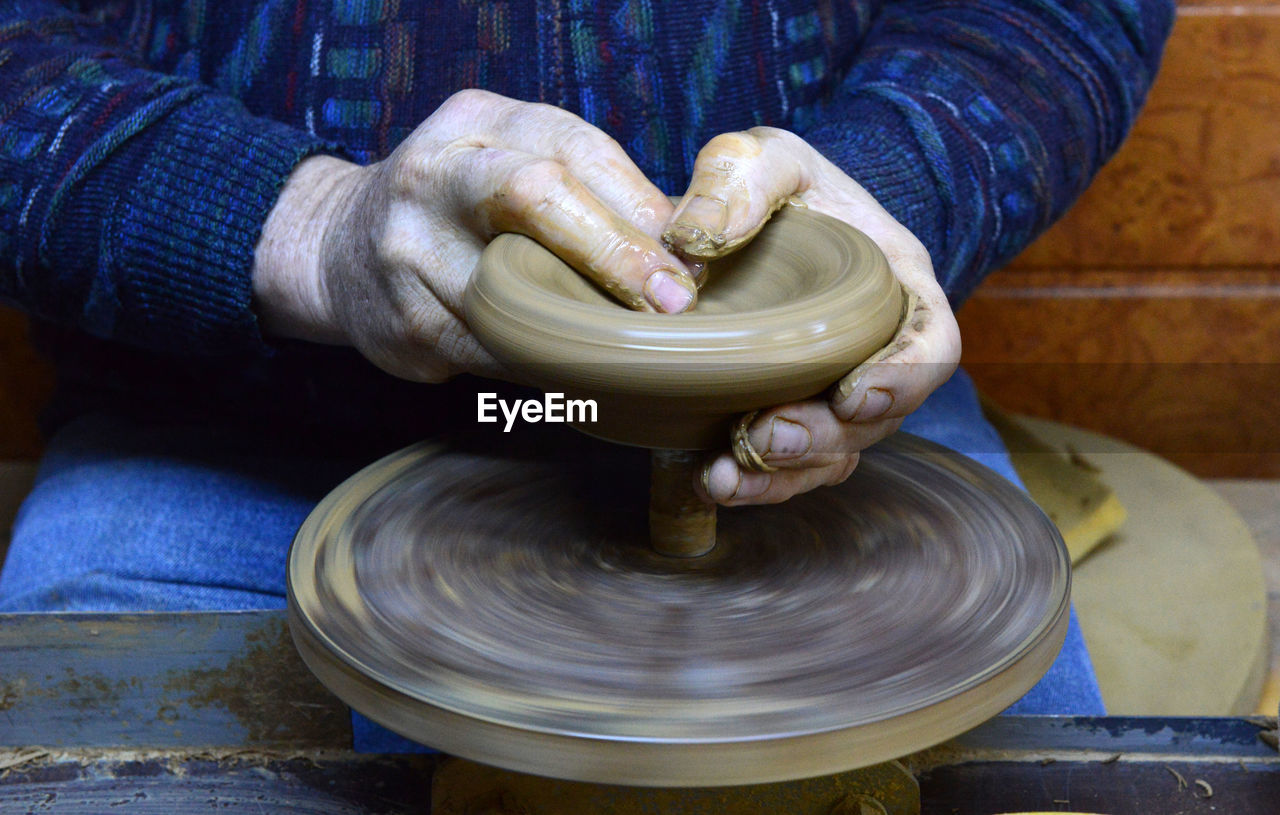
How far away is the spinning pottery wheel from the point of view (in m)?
0.60

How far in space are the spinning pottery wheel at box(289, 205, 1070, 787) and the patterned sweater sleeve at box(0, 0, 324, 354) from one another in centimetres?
23

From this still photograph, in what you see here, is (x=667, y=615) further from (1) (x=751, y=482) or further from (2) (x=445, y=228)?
(2) (x=445, y=228)

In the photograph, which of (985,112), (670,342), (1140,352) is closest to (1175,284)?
(1140,352)

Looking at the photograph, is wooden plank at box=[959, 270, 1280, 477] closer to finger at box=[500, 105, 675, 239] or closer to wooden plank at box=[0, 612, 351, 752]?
finger at box=[500, 105, 675, 239]

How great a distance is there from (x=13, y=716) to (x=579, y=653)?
46cm

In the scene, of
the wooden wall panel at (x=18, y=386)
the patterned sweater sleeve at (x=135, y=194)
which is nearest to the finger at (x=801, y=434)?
the patterned sweater sleeve at (x=135, y=194)

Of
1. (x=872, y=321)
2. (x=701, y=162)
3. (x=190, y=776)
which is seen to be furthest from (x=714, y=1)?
(x=190, y=776)

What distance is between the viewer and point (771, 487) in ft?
2.36

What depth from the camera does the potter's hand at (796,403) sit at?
27.2 inches

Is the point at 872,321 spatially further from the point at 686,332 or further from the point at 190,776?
the point at 190,776

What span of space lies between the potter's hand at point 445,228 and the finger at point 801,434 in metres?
0.09

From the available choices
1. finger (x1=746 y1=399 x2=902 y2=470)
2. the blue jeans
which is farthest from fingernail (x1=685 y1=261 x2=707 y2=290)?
the blue jeans

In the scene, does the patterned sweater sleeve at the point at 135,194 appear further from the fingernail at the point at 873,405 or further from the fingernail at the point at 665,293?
the fingernail at the point at 873,405

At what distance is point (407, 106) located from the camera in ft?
3.35
